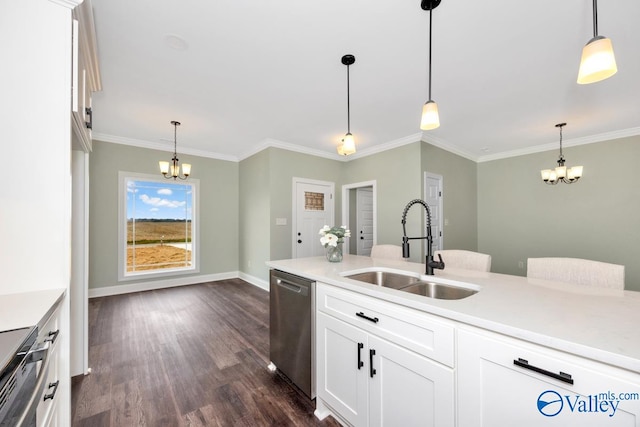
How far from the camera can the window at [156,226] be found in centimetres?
440

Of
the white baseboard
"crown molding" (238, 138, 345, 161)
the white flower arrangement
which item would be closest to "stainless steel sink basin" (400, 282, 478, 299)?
the white flower arrangement

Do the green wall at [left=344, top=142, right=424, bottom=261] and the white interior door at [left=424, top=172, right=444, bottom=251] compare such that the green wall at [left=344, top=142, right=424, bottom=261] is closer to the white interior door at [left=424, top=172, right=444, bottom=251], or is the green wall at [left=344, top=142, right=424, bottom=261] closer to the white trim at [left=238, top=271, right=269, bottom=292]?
the white interior door at [left=424, top=172, right=444, bottom=251]

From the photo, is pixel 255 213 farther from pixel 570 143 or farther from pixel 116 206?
pixel 570 143

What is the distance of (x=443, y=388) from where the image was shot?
1.06 m

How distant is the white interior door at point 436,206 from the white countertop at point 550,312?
2.95 m

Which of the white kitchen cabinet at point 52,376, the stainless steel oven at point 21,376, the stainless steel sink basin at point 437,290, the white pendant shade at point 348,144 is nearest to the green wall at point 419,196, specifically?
the white pendant shade at point 348,144

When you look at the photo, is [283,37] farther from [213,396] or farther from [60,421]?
[213,396]

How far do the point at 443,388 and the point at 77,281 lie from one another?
2.65 meters

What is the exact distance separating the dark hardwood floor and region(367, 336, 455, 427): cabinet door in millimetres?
546

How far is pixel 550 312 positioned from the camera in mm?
985

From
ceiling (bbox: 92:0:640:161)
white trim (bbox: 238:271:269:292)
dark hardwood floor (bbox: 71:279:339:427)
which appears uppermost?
ceiling (bbox: 92:0:640:161)

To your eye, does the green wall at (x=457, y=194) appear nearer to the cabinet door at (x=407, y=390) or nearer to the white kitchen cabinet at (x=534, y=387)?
the cabinet door at (x=407, y=390)

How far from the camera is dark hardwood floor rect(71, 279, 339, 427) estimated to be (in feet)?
5.48

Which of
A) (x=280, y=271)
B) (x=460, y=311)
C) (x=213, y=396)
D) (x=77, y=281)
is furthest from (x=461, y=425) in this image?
(x=77, y=281)
